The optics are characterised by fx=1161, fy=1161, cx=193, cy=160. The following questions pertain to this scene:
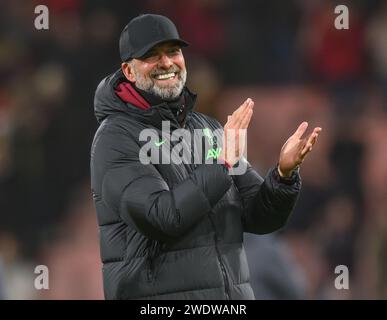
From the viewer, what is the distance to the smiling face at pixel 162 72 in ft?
14.2

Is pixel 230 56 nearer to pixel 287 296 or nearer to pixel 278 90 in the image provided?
pixel 278 90

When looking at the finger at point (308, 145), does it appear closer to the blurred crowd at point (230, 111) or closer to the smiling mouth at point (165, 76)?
the smiling mouth at point (165, 76)

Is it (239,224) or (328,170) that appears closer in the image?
(239,224)

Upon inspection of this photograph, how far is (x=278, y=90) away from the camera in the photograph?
369 inches

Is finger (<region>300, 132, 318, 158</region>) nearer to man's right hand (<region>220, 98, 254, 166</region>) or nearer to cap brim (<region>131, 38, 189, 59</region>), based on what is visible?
man's right hand (<region>220, 98, 254, 166</region>)

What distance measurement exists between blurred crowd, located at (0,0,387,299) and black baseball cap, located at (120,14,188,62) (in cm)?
348

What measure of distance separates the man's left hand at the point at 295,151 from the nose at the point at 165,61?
53 centimetres

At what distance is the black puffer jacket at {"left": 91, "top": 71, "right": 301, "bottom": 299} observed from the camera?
13.3 ft

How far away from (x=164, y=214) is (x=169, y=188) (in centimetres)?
19

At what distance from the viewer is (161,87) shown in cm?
432

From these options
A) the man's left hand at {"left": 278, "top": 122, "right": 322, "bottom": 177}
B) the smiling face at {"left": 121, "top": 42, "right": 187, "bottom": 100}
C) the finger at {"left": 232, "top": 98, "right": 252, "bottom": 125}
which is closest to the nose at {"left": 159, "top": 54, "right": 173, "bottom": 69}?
the smiling face at {"left": 121, "top": 42, "right": 187, "bottom": 100}

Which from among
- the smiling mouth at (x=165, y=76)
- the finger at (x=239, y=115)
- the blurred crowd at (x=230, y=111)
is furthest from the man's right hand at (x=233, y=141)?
the blurred crowd at (x=230, y=111)
